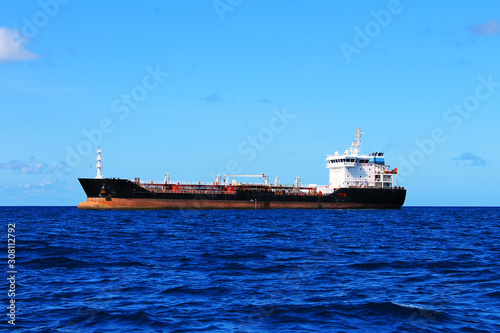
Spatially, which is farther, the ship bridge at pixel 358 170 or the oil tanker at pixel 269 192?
the ship bridge at pixel 358 170

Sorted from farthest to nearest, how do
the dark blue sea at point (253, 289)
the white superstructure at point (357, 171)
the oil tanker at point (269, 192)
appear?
1. the white superstructure at point (357, 171)
2. the oil tanker at point (269, 192)
3. the dark blue sea at point (253, 289)

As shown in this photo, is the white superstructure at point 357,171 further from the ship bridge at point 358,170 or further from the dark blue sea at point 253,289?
the dark blue sea at point 253,289

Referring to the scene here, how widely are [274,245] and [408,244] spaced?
324 inches

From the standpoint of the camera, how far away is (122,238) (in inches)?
1208

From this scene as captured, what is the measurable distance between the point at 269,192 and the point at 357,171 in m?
18.1

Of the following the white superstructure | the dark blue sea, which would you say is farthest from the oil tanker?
the dark blue sea

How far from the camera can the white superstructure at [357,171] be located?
83250 mm

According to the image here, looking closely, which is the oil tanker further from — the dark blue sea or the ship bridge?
the dark blue sea

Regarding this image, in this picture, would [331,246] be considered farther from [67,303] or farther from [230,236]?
[67,303]

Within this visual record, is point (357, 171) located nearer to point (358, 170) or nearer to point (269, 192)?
point (358, 170)

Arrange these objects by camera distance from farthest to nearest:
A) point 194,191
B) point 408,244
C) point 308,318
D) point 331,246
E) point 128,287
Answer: point 194,191, point 408,244, point 331,246, point 128,287, point 308,318

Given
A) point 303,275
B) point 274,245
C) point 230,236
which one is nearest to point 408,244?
point 274,245

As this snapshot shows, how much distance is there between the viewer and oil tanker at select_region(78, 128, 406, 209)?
68188mm

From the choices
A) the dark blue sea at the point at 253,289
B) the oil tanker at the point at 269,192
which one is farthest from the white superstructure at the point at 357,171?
the dark blue sea at the point at 253,289
